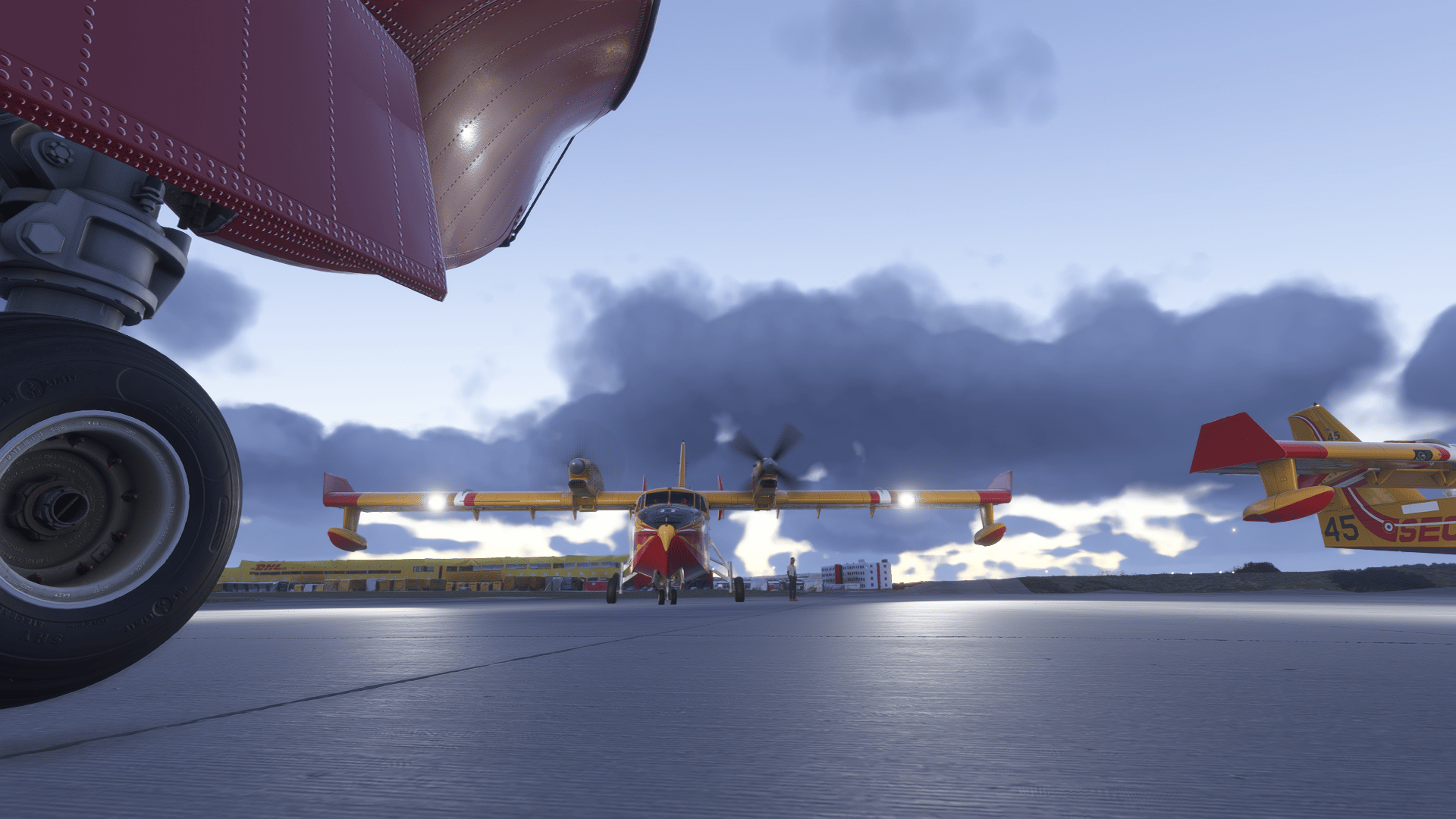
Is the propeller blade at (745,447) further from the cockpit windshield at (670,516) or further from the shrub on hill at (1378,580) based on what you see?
the shrub on hill at (1378,580)

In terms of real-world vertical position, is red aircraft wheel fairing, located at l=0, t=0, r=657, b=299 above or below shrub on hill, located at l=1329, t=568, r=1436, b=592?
above

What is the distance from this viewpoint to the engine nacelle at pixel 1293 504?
16.0 m

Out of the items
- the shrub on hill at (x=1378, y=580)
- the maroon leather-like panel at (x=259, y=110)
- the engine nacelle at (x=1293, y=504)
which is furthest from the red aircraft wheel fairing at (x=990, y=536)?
the maroon leather-like panel at (x=259, y=110)

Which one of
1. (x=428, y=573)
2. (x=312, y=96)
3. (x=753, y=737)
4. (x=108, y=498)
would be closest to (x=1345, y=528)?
(x=753, y=737)

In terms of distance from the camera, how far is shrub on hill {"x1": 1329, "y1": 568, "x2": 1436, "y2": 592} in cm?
3259

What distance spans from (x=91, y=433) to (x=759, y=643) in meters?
3.62

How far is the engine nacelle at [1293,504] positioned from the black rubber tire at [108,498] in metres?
19.7

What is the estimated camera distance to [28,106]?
6.11 ft

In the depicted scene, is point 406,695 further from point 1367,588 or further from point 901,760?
point 1367,588

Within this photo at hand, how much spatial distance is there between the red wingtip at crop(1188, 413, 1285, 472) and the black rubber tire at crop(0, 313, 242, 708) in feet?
61.5

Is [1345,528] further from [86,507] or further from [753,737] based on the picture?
[86,507]

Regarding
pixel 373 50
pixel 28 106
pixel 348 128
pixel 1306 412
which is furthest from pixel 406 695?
pixel 1306 412

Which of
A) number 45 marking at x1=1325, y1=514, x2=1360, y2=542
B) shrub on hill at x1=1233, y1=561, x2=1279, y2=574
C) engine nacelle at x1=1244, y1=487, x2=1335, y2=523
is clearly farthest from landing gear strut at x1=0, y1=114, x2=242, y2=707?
shrub on hill at x1=1233, y1=561, x2=1279, y2=574

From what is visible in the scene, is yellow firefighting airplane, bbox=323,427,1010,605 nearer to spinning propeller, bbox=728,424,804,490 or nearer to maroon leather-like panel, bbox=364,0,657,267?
spinning propeller, bbox=728,424,804,490
